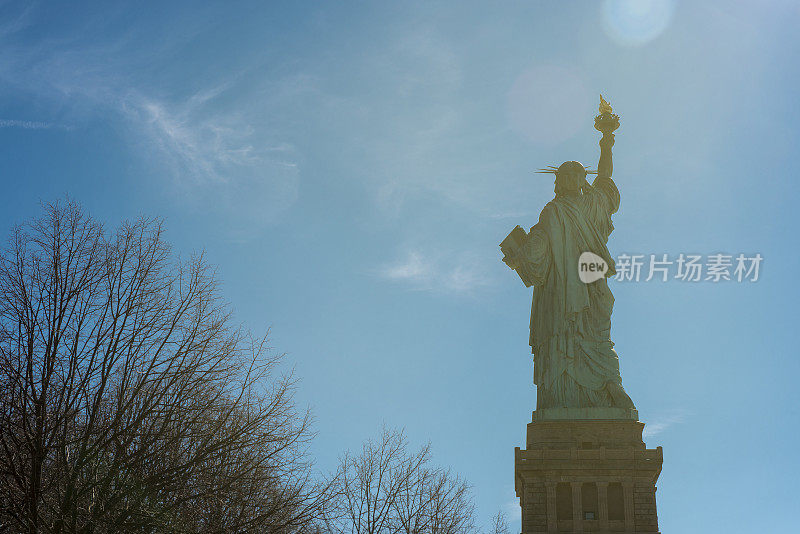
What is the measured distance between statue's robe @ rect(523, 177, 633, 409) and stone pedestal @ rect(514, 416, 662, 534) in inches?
87.1

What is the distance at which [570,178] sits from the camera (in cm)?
3572

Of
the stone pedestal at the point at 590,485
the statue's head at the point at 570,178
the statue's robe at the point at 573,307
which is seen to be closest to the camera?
the stone pedestal at the point at 590,485

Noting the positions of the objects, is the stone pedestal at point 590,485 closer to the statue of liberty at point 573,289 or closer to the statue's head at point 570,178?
the statue of liberty at point 573,289

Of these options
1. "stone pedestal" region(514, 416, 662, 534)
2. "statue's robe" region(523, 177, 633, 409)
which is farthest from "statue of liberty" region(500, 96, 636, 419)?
"stone pedestal" region(514, 416, 662, 534)

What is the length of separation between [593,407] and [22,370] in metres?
19.9

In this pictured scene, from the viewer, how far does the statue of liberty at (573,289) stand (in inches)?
1249

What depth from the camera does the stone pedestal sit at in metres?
28.3

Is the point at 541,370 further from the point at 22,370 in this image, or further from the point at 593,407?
the point at 22,370

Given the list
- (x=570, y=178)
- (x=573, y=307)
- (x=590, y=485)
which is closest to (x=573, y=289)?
(x=573, y=307)

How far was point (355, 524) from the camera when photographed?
1173 inches

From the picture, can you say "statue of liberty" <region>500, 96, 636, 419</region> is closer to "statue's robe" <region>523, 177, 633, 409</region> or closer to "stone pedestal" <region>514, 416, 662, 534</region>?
"statue's robe" <region>523, 177, 633, 409</region>

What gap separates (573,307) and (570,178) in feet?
19.1

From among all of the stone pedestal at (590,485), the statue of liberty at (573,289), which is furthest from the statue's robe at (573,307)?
the stone pedestal at (590,485)

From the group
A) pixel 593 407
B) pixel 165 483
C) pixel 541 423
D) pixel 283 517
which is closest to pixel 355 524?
pixel 541 423
